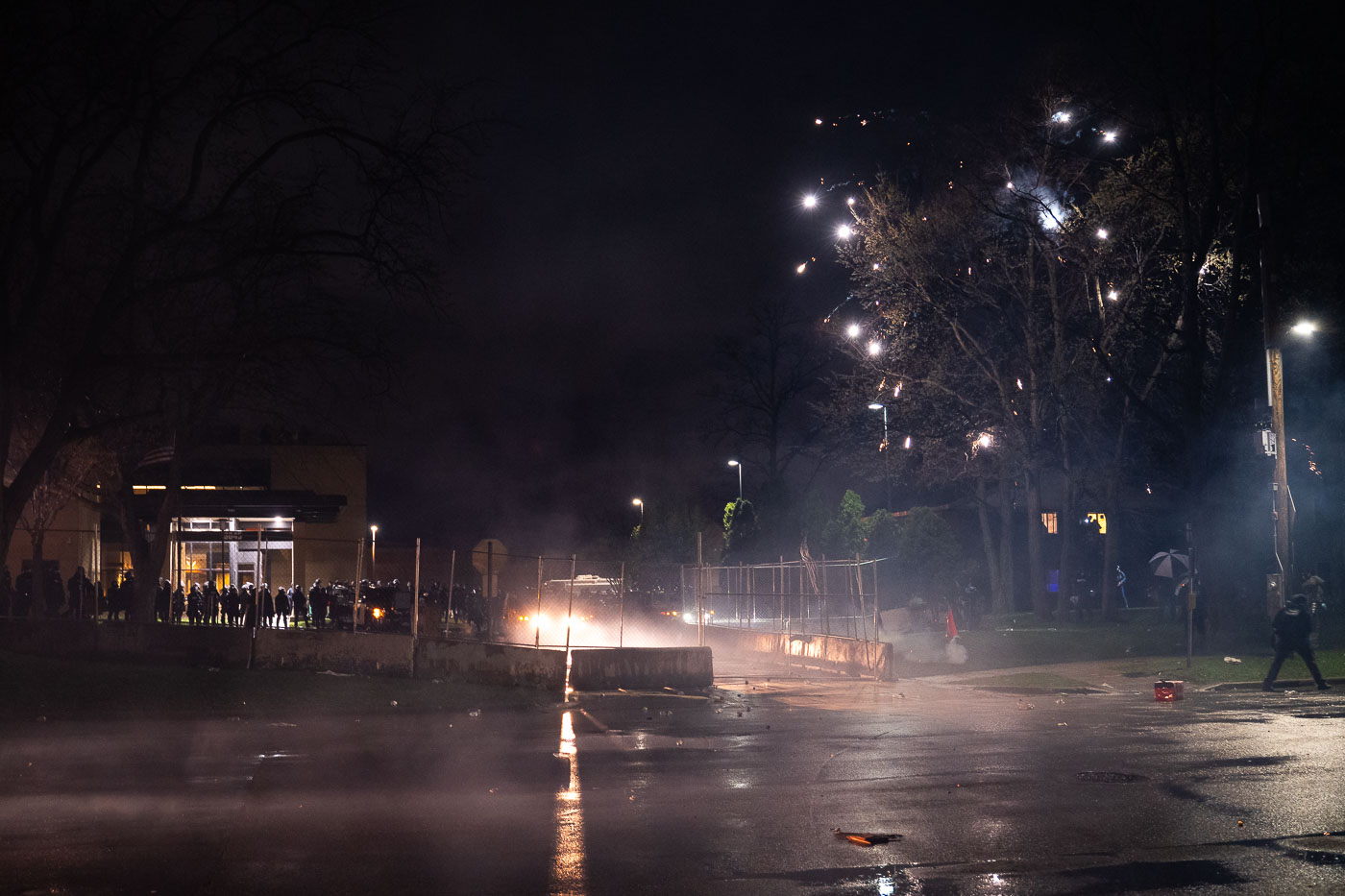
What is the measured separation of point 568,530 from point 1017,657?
62587 mm

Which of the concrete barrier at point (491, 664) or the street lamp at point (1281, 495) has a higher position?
the street lamp at point (1281, 495)

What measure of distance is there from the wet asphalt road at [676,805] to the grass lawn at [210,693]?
1.24m

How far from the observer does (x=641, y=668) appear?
71.6 ft

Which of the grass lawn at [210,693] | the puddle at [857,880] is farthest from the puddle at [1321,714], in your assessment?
the puddle at [857,880]

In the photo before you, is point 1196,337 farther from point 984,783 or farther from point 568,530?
point 568,530

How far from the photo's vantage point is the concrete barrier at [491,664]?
20688 millimetres

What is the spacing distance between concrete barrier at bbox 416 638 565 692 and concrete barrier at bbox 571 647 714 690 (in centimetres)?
53

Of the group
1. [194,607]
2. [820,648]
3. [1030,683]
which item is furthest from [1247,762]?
[194,607]

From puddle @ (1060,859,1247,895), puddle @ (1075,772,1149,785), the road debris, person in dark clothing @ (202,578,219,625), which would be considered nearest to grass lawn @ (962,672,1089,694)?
puddle @ (1075,772,1149,785)

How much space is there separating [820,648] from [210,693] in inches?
535

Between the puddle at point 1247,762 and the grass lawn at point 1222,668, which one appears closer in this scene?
the puddle at point 1247,762

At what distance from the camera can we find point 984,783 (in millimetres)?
11055

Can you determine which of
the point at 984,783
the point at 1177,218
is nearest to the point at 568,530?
the point at 1177,218

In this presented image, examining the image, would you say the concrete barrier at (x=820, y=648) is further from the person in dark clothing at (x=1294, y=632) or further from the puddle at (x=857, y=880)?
the puddle at (x=857, y=880)
